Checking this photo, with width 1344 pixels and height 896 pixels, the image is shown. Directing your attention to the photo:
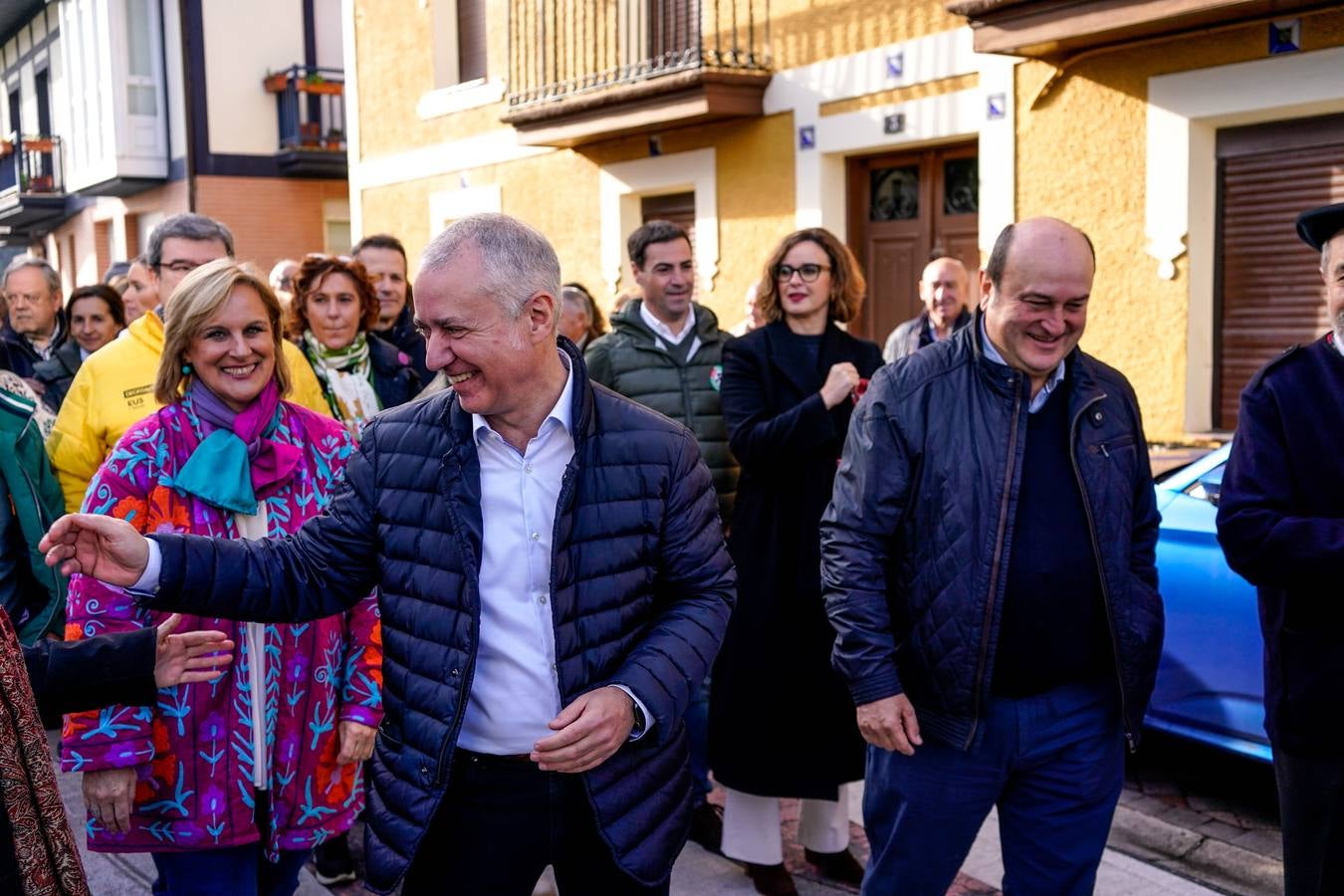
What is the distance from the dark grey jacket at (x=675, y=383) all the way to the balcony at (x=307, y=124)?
59.1 ft

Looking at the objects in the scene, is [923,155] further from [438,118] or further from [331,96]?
[331,96]

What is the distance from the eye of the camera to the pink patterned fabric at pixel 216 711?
115 inches

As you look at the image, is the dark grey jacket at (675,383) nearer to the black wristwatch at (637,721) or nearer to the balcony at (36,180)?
the black wristwatch at (637,721)

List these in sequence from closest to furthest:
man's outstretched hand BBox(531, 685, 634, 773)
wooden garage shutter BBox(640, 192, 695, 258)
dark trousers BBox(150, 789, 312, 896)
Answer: man's outstretched hand BBox(531, 685, 634, 773) → dark trousers BBox(150, 789, 312, 896) → wooden garage shutter BBox(640, 192, 695, 258)

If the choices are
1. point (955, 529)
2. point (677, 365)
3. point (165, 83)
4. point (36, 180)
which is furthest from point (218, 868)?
point (36, 180)

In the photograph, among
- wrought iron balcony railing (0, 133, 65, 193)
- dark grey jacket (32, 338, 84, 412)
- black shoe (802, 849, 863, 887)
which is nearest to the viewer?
black shoe (802, 849, 863, 887)

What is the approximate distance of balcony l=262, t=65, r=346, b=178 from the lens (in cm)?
2164

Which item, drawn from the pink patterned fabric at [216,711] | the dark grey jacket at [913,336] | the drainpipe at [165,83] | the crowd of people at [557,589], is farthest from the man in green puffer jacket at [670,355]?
the drainpipe at [165,83]

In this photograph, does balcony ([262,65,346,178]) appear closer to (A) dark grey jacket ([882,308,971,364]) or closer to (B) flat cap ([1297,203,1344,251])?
(A) dark grey jacket ([882,308,971,364])

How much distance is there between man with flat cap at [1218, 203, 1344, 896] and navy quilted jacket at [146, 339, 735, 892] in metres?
1.17

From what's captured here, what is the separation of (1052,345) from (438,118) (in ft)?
42.4

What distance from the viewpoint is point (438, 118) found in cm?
1496

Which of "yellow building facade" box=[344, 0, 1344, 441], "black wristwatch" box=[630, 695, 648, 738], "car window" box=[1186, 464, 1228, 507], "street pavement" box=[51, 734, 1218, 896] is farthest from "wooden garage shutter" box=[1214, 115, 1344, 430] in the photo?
"black wristwatch" box=[630, 695, 648, 738]

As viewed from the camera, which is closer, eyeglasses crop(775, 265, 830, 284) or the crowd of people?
the crowd of people
